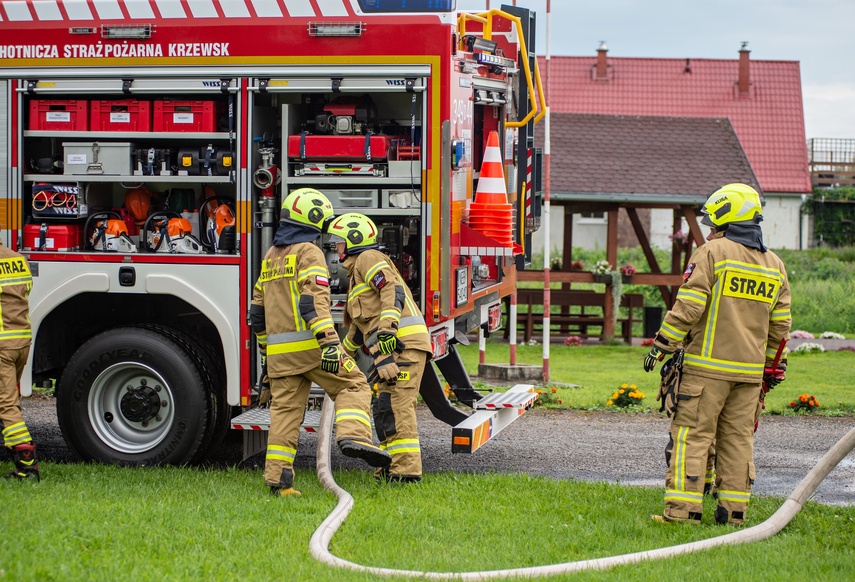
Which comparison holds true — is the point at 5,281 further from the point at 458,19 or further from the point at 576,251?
the point at 576,251

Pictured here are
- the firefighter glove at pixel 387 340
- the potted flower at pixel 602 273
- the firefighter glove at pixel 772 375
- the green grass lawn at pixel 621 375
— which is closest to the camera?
the firefighter glove at pixel 772 375

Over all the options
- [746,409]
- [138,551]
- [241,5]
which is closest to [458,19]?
[241,5]

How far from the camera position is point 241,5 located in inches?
294

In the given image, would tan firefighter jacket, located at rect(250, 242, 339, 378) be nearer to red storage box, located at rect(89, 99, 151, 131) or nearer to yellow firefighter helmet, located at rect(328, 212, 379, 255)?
yellow firefighter helmet, located at rect(328, 212, 379, 255)

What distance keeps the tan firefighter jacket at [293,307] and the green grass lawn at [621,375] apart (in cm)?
456

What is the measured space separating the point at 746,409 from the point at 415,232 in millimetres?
2435

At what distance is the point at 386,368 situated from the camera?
717 cm

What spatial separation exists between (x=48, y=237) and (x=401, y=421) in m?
2.67

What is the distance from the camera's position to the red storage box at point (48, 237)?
7.77 meters

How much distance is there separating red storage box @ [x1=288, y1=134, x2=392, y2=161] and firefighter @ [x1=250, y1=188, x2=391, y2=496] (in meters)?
0.41

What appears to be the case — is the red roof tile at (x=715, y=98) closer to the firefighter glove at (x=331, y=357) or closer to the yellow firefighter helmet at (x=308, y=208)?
the yellow firefighter helmet at (x=308, y=208)

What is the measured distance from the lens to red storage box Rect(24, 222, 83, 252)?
777cm

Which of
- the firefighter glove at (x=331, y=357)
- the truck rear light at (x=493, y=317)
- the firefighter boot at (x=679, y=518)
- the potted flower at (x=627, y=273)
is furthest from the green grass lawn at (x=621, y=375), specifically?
the firefighter glove at (x=331, y=357)

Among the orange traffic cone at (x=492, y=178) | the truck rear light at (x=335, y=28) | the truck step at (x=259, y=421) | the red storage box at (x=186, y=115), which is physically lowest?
the truck step at (x=259, y=421)
